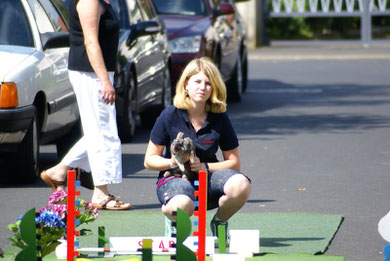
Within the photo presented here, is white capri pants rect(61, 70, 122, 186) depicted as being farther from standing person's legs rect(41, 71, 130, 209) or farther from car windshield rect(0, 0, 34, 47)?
car windshield rect(0, 0, 34, 47)

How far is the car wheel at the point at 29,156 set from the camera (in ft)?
27.6

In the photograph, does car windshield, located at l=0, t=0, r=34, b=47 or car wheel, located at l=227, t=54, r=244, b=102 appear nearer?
car windshield, located at l=0, t=0, r=34, b=47

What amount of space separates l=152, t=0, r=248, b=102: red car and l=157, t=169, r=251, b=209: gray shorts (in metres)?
7.91

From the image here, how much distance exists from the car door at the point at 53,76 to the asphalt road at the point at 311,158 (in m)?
0.64

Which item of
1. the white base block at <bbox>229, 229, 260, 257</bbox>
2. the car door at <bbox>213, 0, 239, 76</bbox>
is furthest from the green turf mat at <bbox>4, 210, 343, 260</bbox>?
the car door at <bbox>213, 0, 239, 76</bbox>

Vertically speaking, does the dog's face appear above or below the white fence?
above

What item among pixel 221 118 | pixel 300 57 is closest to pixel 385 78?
pixel 300 57

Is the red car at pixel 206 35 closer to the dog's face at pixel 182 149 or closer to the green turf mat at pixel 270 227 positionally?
the green turf mat at pixel 270 227

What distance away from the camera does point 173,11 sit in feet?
50.2

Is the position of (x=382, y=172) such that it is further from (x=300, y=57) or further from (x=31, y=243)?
(x=300, y=57)

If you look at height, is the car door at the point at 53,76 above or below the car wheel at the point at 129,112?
above

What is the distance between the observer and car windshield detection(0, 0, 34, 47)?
9062mm

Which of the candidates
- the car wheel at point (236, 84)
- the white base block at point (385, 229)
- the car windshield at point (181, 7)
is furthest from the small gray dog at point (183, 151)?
the car wheel at point (236, 84)

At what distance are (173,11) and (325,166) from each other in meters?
6.19
